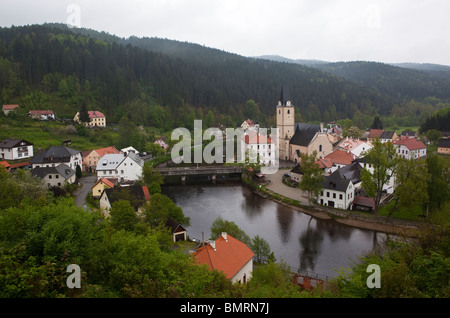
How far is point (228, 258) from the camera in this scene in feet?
47.8

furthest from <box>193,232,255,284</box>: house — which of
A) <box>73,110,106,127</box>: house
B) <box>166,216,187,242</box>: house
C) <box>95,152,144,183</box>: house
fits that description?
<box>73,110,106,127</box>: house

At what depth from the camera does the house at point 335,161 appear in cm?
3622

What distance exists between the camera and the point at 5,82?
62625 mm

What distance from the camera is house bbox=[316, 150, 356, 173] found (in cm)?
3622

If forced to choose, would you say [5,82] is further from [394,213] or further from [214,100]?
[394,213]

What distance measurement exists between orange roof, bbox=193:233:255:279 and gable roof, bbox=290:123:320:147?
3126 cm

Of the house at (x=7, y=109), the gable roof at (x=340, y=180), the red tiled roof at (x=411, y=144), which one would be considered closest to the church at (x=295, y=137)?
the red tiled roof at (x=411, y=144)

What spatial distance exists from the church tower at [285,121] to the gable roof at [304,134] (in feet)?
3.62

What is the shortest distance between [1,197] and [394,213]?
2588cm

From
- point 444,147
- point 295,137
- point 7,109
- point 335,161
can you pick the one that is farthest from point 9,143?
point 444,147

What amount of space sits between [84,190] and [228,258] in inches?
838
